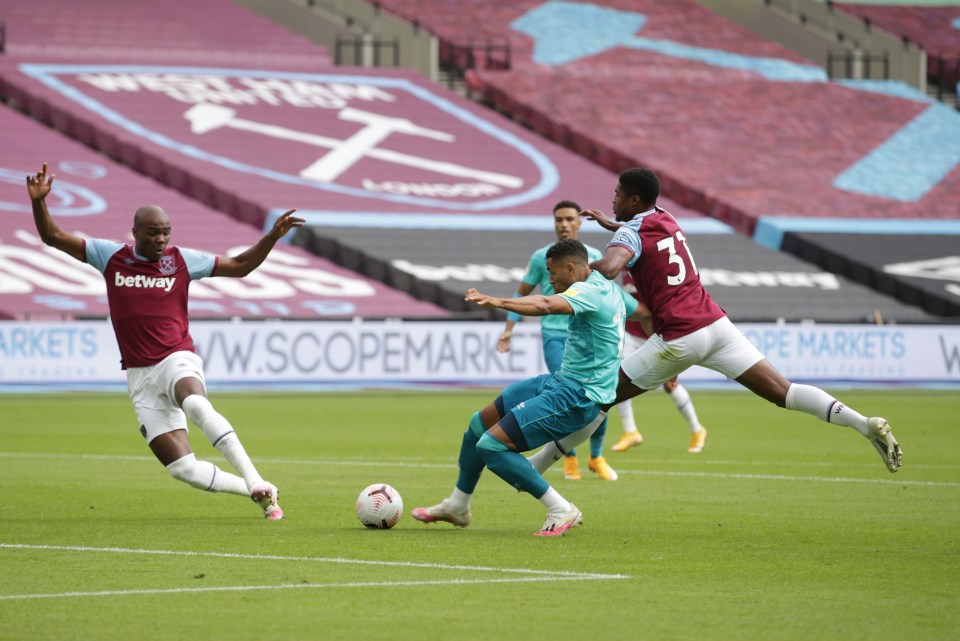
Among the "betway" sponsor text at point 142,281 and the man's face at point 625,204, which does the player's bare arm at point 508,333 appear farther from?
the "betway" sponsor text at point 142,281

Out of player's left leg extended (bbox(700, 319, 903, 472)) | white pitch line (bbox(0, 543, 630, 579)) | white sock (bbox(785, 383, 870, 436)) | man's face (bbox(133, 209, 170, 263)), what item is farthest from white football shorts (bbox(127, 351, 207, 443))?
white sock (bbox(785, 383, 870, 436))

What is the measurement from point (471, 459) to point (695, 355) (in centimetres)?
175

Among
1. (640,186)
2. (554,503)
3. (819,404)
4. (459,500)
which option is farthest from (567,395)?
(819,404)

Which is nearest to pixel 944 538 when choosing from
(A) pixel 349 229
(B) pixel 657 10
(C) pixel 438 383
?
(C) pixel 438 383

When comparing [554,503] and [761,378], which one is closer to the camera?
[554,503]

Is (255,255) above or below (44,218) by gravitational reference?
below

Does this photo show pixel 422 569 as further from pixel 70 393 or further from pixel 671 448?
pixel 70 393

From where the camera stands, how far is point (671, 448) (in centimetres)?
1733

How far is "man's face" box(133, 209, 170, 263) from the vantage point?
34.7ft

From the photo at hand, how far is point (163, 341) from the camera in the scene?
A: 421 inches

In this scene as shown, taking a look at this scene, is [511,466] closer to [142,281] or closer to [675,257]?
[675,257]

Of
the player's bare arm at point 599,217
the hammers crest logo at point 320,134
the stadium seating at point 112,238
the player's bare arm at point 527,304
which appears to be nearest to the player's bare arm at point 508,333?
the player's bare arm at point 599,217

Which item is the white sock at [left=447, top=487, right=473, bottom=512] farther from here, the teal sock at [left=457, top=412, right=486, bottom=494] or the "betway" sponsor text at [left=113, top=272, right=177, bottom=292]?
the "betway" sponsor text at [left=113, top=272, right=177, bottom=292]

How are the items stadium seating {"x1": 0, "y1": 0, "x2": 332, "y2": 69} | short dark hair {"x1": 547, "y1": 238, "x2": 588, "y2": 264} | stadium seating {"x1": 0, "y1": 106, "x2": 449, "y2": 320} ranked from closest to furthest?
short dark hair {"x1": 547, "y1": 238, "x2": 588, "y2": 264}, stadium seating {"x1": 0, "y1": 106, "x2": 449, "y2": 320}, stadium seating {"x1": 0, "y1": 0, "x2": 332, "y2": 69}
